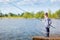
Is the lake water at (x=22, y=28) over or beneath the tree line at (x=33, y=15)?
beneath

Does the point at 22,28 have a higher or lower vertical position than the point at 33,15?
lower

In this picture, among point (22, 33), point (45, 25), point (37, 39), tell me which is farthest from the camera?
point (22, 33)

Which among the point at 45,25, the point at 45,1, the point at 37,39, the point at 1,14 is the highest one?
the point at 45,1

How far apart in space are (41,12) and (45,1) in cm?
31

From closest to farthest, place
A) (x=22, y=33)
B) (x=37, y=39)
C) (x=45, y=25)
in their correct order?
1. (x=37, y=39)
2. (x=45, y=25)
3. (x=22, y=33)

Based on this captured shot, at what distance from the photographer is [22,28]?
420 cm

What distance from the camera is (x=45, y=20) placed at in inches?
153

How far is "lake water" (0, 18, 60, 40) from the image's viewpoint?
13.5 feet

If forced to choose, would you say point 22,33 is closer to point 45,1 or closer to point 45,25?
point 45,25

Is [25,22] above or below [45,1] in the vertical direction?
Result: below

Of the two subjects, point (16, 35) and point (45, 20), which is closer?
point (45, 20)

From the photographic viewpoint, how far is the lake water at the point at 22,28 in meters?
4.12

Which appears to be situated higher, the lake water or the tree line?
the tree line

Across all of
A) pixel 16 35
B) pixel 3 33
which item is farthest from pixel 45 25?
pixel 3 33
